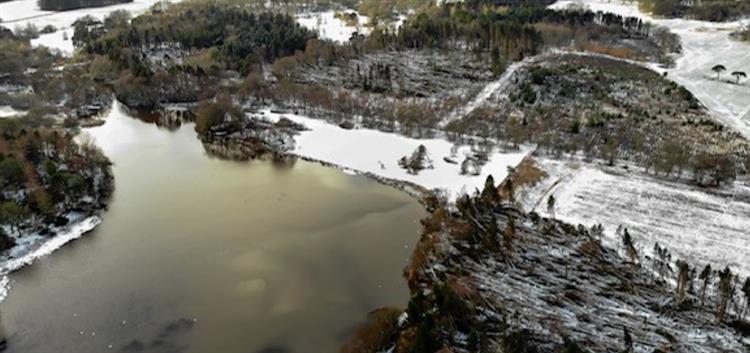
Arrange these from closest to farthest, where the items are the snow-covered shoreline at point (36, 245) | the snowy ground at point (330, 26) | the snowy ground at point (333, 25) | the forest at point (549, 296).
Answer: the forest at point (549, 296)
the snow-covered shoreline at point (36, 245)
the snowy ground at point (330, 26)
the snowy ground at point (333, 25)

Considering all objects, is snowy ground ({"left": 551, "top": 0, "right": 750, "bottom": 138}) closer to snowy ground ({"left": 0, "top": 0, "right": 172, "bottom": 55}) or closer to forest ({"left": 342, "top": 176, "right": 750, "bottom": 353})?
forest ({"left": 342, "top": 176, "right": 750, "bottom": 353})

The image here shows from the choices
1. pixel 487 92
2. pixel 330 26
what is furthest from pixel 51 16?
pixel 487 92

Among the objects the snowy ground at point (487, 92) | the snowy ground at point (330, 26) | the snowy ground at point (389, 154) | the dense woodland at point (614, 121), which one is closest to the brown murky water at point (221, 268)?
the snowy ground at point (389, 154)

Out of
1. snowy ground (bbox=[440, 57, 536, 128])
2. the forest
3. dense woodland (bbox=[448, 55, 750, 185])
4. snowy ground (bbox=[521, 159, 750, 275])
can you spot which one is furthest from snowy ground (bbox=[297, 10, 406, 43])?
the forest

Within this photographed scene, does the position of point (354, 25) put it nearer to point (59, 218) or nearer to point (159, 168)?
point (159, 168)

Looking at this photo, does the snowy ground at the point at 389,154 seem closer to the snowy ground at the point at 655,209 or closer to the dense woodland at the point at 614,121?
the dense woodland at the point at 614,121

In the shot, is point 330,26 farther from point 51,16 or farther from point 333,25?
point 51,16
